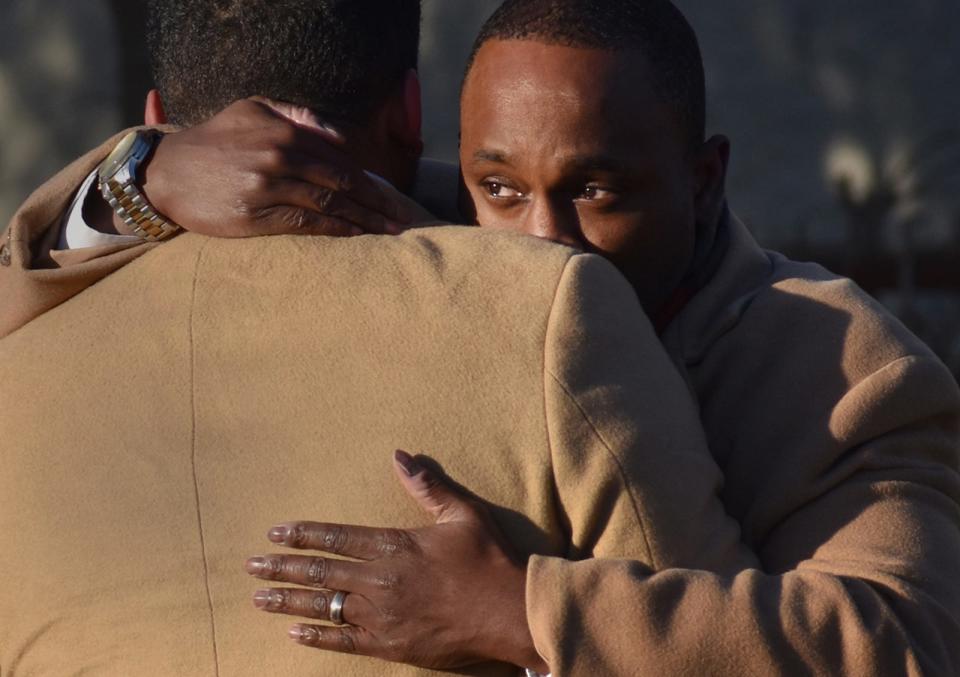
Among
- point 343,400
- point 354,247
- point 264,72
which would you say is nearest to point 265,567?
point 343,400

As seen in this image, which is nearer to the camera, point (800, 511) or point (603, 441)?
point (603, 441)

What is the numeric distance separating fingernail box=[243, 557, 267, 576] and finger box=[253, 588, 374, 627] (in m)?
0.03

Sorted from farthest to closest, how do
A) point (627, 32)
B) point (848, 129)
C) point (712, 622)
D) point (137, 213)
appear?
point (848, 129) < point (627, 32) < point (137, 213) < point (712, 622)

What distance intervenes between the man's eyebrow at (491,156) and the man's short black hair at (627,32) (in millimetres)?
188

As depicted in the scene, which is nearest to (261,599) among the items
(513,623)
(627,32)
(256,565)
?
(256,565)

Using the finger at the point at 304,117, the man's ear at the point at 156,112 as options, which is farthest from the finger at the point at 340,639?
the man's ear at the point at 156,112

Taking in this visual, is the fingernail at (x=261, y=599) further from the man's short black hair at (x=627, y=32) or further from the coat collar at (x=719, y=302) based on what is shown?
the man's short black hair at (x=627, y=32)

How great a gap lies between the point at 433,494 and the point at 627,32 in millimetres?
942

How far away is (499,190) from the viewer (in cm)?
282

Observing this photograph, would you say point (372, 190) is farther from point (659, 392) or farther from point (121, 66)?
point (121, 66)

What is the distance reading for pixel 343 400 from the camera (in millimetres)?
2229

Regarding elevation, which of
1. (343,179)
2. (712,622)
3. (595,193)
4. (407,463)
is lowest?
(712,622)

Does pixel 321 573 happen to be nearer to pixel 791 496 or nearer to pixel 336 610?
pixel 336 610

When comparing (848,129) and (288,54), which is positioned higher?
(288,54)
